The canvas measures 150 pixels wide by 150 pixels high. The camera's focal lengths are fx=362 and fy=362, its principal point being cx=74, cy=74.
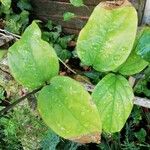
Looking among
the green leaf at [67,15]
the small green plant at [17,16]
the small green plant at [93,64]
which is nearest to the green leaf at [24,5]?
the small green plant at [17,16]

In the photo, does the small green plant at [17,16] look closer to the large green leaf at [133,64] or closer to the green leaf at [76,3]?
the green leaf at [76,3]

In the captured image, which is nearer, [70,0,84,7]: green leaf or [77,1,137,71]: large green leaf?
[77,1,137,71]: large green leaf

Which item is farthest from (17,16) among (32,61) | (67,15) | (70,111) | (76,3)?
(70,111)

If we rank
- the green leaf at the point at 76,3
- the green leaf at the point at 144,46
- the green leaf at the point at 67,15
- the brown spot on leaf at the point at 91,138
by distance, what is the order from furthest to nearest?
the green leaf at the point at 67,15
the green leaf at the point at 76,3
the green leaf at the point at 144,46
the brown spot on leaf at the point at 91,138

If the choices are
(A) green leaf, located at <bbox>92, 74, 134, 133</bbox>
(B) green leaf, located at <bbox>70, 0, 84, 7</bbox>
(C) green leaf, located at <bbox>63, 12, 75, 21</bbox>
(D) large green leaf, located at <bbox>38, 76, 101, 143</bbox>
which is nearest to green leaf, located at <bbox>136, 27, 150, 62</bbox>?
(A) green leaf, located at <bbox>92, 74, 134, 133</bbox>

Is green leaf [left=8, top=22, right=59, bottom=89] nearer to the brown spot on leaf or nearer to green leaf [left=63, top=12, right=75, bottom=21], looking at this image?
the brown spot on leaf

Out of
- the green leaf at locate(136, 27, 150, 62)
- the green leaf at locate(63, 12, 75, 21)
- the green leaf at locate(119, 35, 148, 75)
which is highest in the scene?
the green leaf at locate(136, 27, 150, 62)

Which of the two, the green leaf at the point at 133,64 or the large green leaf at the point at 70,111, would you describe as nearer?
the large green leaf at the point at 70,111
